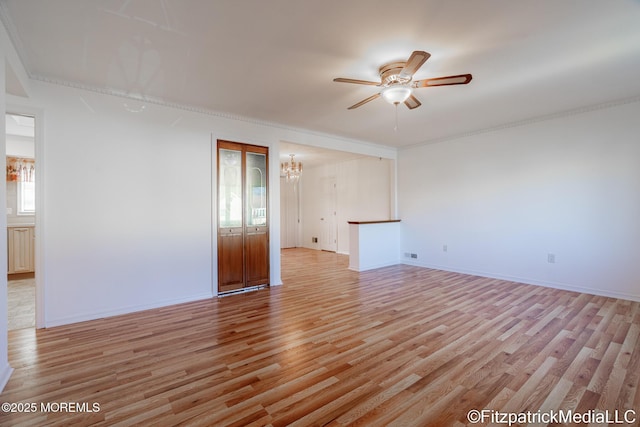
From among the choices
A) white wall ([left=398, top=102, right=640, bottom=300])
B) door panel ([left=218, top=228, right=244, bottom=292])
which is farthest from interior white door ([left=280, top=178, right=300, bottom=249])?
door panel ([left=218, top=228, right=244, bottom=292])

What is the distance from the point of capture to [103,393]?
1979 mm

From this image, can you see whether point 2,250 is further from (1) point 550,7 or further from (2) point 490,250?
(2) point 490,250

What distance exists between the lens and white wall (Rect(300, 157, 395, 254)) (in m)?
7.20

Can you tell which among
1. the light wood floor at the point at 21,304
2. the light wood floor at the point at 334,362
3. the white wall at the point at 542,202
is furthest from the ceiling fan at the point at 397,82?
the light wood floor at the point at 21,304

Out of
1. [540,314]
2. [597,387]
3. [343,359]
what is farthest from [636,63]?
[343,359]

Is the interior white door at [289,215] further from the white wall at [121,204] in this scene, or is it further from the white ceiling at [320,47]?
the white ceiling at [320,47]

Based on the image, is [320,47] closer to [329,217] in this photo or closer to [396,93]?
[396,93]

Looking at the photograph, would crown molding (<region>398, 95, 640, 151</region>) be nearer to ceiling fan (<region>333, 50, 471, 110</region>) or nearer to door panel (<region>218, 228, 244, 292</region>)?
ceiling fan (<region>333, 50, 471, 110</region>)

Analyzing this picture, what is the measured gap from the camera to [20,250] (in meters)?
5.29

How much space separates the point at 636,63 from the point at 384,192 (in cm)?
469

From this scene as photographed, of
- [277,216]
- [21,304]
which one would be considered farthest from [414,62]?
[21,304]

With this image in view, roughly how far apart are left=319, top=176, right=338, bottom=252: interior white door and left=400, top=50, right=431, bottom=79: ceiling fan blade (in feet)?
20.2

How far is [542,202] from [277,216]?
438cm

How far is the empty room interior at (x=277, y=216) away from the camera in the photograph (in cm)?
202
